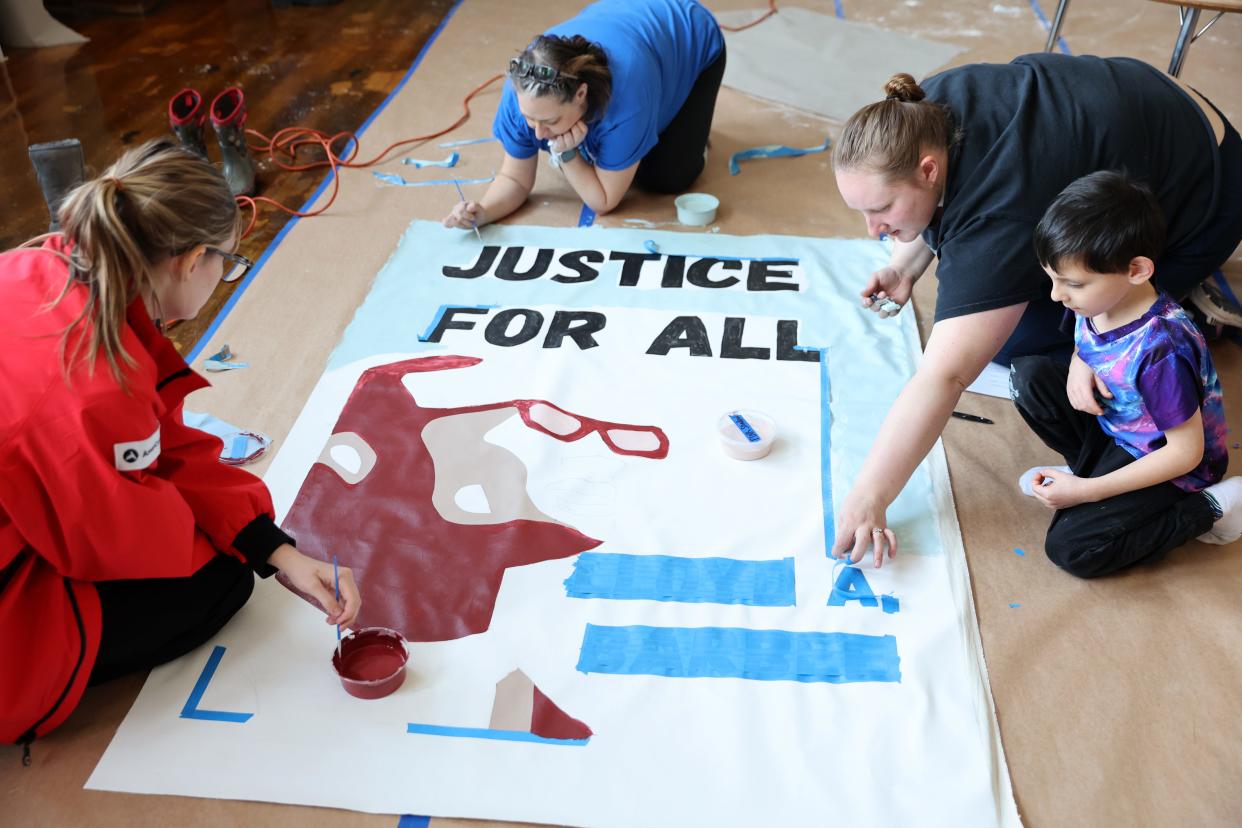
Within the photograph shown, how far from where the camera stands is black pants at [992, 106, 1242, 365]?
6.78 ft

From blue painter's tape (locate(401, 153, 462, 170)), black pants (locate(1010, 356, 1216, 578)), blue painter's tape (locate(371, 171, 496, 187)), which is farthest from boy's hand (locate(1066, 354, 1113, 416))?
blue painter's tape (locate(401, 153, 462, 170))

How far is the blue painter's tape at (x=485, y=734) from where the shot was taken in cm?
160

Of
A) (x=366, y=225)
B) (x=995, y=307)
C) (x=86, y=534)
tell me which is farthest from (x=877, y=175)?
(x=366, y=225)

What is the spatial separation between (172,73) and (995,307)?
367 cm

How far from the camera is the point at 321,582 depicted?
5.56 ft

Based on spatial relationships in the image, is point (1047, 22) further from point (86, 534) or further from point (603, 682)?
point (86, 534)

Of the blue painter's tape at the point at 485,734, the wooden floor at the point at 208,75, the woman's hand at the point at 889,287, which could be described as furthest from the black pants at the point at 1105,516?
the wooden floor at the point at 208,75

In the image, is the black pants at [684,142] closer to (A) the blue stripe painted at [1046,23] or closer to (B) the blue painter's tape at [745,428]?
(B) the blue painter's tape at [745,428]

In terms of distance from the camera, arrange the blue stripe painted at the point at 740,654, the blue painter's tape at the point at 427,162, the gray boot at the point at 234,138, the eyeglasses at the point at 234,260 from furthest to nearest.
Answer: the blue painter's tape at the point at 427,162 < the gray boot at the point at 234,138 < the blue stripe painted at the point at 740,654 < the eyeglasses at the point at 234,260

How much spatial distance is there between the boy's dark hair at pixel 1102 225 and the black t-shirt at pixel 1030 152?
0.11 m

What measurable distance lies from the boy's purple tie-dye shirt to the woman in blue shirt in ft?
4.53

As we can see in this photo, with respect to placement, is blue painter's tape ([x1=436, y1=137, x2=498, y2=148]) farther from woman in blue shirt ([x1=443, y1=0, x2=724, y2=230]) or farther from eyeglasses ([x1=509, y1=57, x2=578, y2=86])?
eyeglasses ([x1=509, y1=57, x2=578, y2=86])

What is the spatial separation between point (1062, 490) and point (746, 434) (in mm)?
631

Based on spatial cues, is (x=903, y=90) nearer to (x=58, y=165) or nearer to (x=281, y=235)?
(x=281, y=235)
